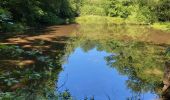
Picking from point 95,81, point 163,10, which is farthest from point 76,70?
point 163,10

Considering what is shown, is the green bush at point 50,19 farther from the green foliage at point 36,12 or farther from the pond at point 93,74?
the pond at point 93,74

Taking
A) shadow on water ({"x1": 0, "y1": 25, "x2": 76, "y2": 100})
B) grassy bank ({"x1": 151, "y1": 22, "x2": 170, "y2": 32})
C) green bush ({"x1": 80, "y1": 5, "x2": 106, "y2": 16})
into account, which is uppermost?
shadow on water ({"x1": 0, "y1": 25, "x2": 76, "y2": 100})

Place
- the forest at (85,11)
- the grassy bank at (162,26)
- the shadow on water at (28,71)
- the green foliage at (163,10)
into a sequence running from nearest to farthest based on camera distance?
1. the shadow on water at (28,71)
2. the forest at (85,11)
3. the grassy bank at (162,26)
4. the green foliage at (163,10)

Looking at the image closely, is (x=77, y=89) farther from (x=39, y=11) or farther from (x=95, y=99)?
(x=39, y=11)

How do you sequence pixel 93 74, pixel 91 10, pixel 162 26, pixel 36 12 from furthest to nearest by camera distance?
pixel 91 10
pixel 162 26
pixel 36 12
pixel 93 74

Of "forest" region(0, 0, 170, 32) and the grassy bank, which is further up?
"forest" region(0, 0, 170, 32)

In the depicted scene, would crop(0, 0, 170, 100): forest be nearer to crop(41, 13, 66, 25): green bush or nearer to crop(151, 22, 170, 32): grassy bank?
crop(41, 13, 66, 25): green bush

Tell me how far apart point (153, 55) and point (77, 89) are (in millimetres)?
10015

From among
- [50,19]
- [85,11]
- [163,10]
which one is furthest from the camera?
[85,11]

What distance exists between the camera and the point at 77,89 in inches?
451

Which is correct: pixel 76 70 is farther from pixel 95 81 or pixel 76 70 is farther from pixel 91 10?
pixel 91 10

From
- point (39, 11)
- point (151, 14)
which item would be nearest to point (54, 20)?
point (39, 11)

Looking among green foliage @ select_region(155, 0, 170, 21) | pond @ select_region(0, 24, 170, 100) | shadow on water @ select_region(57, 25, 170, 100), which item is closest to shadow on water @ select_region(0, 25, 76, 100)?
pond @ select_region(0, 24, 170, 100)

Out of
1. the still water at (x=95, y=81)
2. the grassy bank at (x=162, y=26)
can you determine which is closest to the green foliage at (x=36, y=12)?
the grassy bank at (x=162, y=26)
